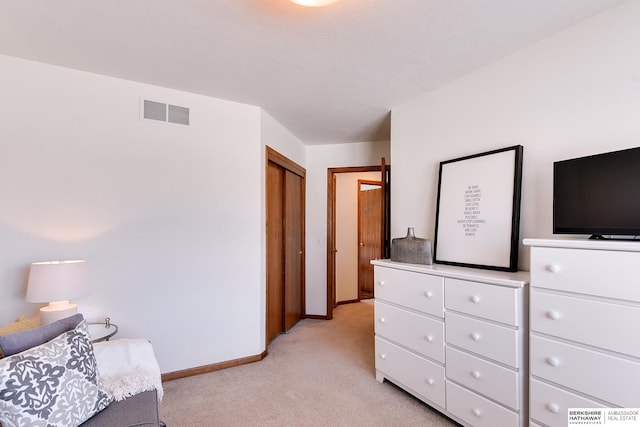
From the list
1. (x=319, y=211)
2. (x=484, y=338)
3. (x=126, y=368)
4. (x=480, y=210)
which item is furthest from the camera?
(x=319, y=211)

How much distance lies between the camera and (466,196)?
234 cm

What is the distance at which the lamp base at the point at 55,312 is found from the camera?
6.46 feet

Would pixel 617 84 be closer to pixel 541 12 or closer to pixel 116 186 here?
pixel 541 12

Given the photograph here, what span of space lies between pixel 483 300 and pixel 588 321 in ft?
1.62

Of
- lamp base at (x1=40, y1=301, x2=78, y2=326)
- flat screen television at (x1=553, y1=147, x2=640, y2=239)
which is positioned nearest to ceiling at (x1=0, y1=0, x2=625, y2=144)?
flat screen television at (x1=553, y1=147, x2=640, y2=239)

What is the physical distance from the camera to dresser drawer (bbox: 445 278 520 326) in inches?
66.9

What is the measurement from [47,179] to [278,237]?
2.16 m

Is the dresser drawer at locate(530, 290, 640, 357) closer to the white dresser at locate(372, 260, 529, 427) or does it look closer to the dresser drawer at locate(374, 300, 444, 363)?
the white dresser at locate(372, 260, 529, 427)

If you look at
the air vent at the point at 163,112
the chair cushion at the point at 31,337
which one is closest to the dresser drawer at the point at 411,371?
the chair cushion at the point at 31,337

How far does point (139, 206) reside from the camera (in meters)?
2.57

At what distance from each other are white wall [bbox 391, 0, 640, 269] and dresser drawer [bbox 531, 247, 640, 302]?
0.46 metres

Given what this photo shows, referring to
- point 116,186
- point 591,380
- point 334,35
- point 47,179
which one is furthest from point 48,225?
point 591,380

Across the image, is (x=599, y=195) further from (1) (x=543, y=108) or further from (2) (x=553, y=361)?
(2) (x=553, y=361)

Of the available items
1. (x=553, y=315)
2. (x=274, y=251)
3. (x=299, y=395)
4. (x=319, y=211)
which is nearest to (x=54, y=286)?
(x=299, y=395)
